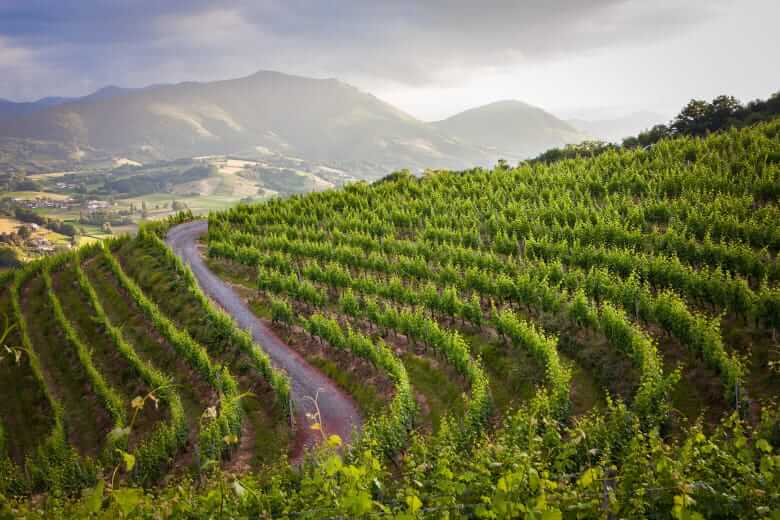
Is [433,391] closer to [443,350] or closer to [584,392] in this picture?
[443,350]

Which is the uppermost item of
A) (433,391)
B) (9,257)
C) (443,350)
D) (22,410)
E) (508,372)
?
(443,350)

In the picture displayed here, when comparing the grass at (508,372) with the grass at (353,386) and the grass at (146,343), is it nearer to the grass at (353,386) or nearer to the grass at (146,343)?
the grass at (353,386)

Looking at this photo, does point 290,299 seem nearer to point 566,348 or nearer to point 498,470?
point 566,348

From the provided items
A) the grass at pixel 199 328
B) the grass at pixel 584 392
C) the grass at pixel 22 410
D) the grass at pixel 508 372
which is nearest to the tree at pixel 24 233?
the grass at pixel 199 328

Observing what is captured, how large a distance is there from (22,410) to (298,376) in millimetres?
17991

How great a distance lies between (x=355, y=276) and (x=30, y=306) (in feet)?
99.3

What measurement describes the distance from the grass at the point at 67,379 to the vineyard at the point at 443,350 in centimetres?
16

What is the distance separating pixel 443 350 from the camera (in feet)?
77.9

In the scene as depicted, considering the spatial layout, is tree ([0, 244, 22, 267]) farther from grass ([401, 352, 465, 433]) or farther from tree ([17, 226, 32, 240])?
grass ([401, 352, 465, 433])

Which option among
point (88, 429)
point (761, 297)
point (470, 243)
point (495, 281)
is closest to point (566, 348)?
point (495, 281)

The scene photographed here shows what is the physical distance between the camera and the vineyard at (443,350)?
10352 millimetres

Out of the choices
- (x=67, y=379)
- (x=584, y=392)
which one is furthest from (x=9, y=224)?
(x=584, y=392)

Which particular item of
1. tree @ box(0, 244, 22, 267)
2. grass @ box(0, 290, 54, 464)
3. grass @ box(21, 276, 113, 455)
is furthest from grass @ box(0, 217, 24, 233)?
grass @ box(0, 290, 54, 464)

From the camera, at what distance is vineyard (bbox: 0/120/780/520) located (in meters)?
10.4
